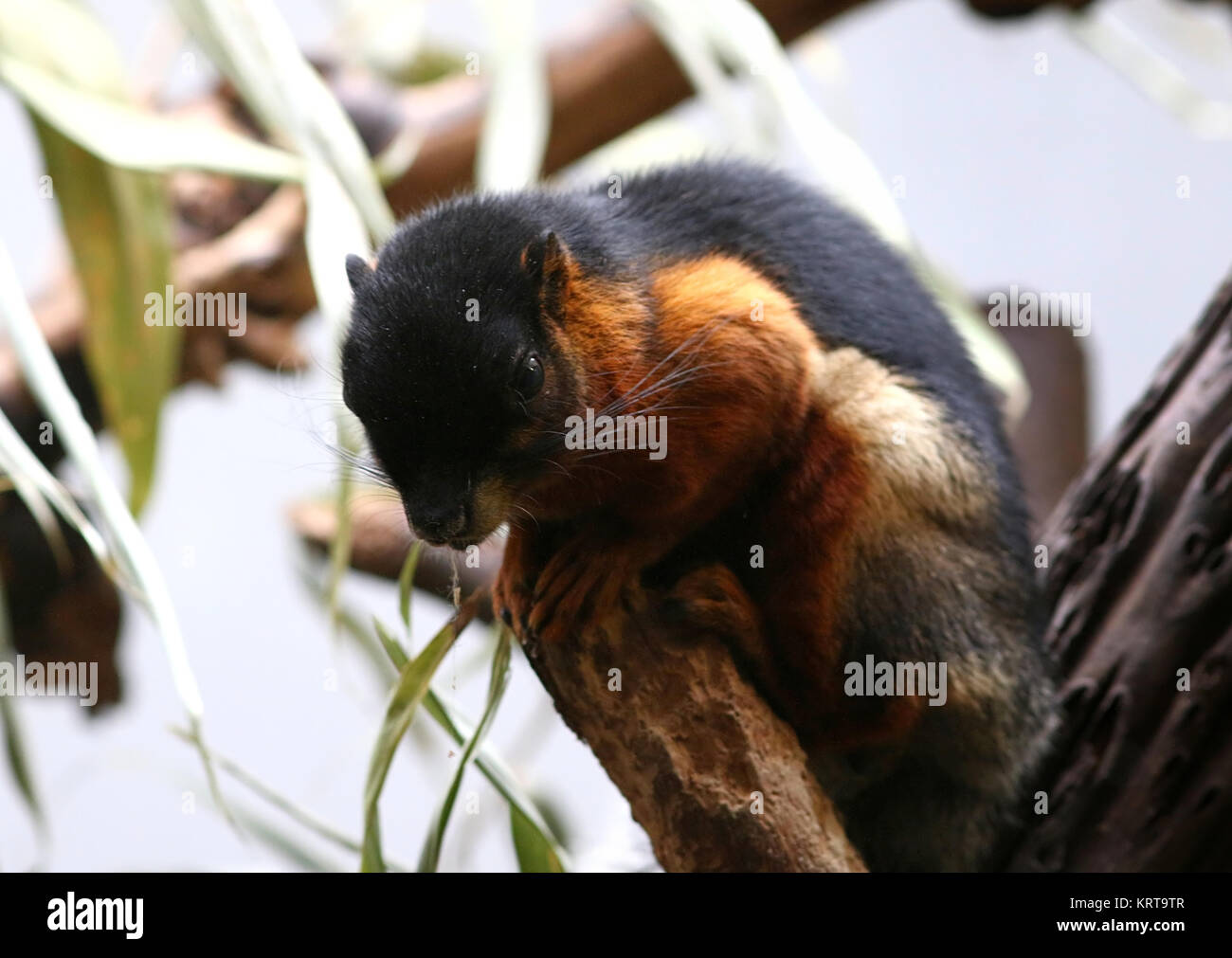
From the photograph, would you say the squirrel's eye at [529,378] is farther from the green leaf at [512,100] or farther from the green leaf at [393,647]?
the green leaf at [512,100]

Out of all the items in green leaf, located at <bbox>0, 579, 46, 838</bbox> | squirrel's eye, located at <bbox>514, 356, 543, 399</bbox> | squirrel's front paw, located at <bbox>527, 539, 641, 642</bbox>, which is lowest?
green leaf, located at <bbox>0, 579, 46, 838</bbox>

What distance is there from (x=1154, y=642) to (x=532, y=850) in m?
0.95

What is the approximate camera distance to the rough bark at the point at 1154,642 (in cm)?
170

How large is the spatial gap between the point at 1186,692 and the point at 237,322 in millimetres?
2006

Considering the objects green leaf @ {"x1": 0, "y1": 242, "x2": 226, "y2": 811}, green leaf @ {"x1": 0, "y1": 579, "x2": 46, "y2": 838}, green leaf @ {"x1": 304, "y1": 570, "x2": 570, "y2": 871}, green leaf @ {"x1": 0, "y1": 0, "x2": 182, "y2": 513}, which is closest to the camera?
green leaf @ {"x1": 0, "y1": 242, "x2": 226, "y2": 811}

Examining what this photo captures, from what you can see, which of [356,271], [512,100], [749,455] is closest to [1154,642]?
[749,455]

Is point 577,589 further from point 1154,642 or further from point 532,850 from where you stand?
point 1154,642

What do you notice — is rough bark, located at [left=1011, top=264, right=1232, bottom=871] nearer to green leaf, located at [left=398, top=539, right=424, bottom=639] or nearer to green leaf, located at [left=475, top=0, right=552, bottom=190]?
green leaf, located at [left=398, top=539, right=424, bottom=639]

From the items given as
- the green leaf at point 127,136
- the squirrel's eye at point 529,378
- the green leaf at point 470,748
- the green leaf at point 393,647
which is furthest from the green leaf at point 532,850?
the green leaf at point 127,136

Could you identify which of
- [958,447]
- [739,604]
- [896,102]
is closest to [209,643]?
[739,604]

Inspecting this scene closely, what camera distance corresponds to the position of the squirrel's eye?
132cm

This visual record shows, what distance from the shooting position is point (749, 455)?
1539mm

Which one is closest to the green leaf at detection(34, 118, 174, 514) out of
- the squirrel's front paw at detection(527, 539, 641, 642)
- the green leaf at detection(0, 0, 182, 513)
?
the green leaf at detection(0, 0, 182, 513)

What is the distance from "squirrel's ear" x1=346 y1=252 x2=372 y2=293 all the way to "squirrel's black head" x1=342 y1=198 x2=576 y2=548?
12 mm
